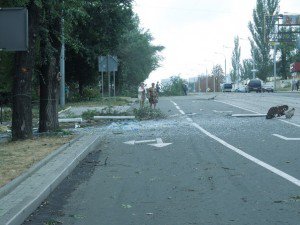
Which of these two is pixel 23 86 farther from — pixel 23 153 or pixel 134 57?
pixel 134 57

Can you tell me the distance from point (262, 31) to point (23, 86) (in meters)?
79.1

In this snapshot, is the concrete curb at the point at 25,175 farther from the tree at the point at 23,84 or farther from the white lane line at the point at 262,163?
the white lane line at the point at 262,163

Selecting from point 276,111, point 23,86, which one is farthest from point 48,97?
point 276,111

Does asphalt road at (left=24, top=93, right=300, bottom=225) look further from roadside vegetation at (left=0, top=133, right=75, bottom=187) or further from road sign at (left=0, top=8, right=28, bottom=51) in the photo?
road sign at (left=0, top=8, right=28, bottom=51)

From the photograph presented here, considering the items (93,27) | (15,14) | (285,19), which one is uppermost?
(285,19)

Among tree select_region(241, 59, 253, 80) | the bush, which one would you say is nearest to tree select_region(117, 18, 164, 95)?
the bush

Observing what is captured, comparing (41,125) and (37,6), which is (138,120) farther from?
(37,6)

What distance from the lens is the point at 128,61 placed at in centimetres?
5934

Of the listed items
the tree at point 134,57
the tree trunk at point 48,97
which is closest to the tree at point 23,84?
the tree trunk at point 48,97

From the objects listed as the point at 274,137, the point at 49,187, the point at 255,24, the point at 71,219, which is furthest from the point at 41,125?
the point at 255,24

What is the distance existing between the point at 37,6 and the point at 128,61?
44924 mm

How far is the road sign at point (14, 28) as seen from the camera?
1155cm

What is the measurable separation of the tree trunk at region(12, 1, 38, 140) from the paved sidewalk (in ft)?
8.55

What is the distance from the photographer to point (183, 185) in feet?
27.5
